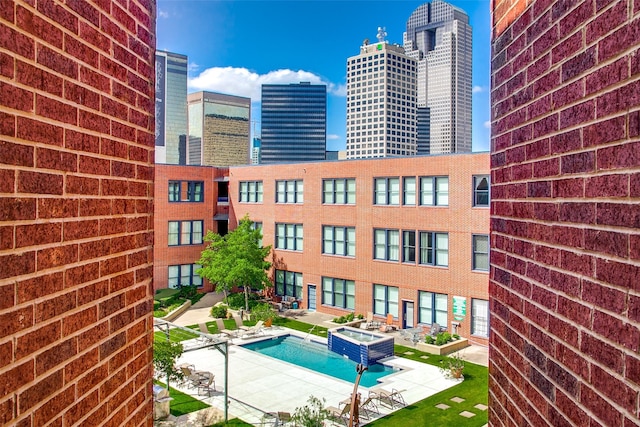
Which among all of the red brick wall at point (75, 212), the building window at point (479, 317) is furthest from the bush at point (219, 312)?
the red brick wall at point (75, 212)

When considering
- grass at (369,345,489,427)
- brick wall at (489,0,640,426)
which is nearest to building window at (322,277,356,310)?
grass at (369,345,489,427)

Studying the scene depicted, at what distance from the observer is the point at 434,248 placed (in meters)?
27.7

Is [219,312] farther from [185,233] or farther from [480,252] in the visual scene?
[480,252]

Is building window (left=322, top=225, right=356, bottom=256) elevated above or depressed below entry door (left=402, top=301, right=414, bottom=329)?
above

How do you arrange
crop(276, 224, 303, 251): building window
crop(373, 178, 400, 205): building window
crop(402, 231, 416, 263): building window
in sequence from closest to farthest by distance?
crop(402, 231, 416, 263): building window < crop(373, 178, 400, 205): building window < crop(276, 224, 303, 251): building window

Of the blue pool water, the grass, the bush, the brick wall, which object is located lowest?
the blue pool water

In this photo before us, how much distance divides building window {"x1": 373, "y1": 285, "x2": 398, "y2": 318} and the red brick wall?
2593 cm

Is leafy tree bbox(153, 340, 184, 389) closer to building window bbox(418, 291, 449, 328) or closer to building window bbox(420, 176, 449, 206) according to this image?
building window bbox(418, 291, 449, 328)

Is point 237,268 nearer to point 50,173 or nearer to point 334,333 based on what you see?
point 334,333

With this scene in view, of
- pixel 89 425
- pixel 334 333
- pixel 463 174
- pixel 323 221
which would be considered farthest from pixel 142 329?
pixel 323 221

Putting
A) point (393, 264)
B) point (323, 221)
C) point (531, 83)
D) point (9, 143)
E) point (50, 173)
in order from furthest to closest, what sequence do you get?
point (323, 221)
point (393, 264)
point (531, 83)
point (50, 173)
point (9, 143)

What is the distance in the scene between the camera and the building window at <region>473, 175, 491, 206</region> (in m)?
25.6

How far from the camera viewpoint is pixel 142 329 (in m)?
3.83

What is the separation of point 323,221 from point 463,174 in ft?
31.5
